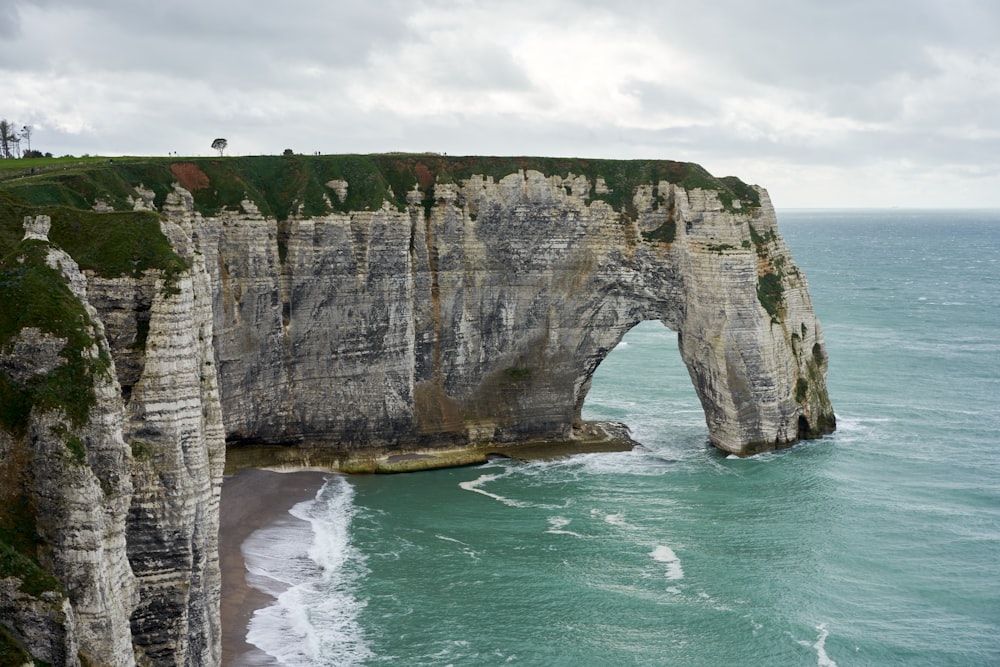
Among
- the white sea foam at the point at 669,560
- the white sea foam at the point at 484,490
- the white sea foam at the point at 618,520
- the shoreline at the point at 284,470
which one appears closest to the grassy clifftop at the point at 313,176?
the shoreline at the point at 284,470

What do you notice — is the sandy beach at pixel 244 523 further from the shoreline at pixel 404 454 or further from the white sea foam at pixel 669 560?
the white sea foam at pixel 669 560

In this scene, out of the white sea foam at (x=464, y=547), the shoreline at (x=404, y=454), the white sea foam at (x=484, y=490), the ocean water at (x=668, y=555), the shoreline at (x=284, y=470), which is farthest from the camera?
the shoreline at (x=404, y=454)

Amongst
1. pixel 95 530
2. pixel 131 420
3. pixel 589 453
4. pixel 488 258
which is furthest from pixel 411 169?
pixel 95 530

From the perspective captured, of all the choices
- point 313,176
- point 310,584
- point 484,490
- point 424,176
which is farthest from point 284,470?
point 424,176

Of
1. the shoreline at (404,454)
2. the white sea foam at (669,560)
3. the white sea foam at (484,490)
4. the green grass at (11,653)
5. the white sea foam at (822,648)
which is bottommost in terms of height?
the white sea foam at (822,648)

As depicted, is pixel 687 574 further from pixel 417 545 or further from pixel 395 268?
pixel 395 268

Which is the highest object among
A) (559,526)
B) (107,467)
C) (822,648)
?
(107,467)

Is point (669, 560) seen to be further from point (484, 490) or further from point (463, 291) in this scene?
point (463, 291)

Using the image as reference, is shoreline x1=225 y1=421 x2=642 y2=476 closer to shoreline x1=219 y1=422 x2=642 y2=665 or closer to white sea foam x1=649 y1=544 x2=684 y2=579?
shoreline x1=219 y1=422 x2=642 y2=665
